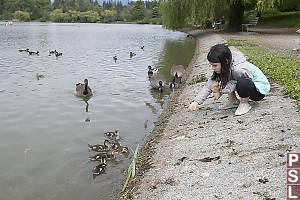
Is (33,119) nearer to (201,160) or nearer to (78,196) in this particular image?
(78,196)

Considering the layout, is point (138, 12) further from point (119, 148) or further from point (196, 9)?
point (119, 148)

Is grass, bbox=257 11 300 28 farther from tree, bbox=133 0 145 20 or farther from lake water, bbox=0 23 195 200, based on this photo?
tree, bbox=133 0 145 20

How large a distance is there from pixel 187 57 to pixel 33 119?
15.3 m

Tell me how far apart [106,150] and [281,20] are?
147ft

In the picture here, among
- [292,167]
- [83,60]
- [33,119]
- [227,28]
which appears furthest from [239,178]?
[227,28]

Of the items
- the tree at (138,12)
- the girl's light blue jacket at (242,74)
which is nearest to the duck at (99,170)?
the girl's light blue jacket at (242,74)

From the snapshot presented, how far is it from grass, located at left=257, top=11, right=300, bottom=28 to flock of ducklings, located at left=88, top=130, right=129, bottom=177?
36011 millimetres

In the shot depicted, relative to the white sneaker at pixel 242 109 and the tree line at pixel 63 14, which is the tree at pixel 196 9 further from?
the tree line at pixel 63 14

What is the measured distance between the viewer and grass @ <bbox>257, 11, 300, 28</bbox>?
40031mm

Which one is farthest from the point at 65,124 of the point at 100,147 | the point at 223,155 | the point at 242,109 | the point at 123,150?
the point at 223,155

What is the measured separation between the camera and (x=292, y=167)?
421 cm

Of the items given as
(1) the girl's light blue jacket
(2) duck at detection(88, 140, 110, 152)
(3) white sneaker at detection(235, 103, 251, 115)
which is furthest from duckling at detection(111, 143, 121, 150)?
(3) white sneaker at detection(235, 103, 251, 115)

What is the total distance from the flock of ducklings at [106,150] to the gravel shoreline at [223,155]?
2.08 feet

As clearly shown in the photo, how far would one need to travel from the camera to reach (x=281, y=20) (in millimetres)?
44906
